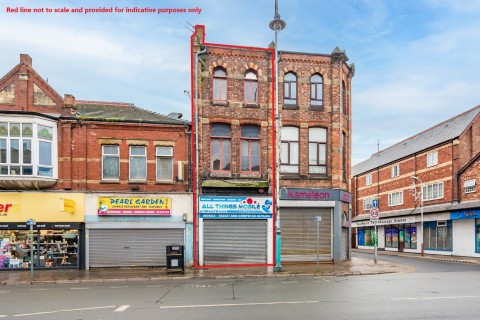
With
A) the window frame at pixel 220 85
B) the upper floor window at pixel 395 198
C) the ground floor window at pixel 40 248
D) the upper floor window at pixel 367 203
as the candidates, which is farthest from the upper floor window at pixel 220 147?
the upper floor window at pixel 367 203


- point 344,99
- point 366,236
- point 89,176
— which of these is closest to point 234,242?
point 89,176

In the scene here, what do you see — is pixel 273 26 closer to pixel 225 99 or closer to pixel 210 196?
pixel 225 99

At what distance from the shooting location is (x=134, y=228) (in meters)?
20.4

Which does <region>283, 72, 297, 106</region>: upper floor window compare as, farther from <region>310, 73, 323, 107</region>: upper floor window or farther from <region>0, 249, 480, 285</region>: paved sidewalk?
<region>0, 249, 480, 285</region>: paved sidewalk

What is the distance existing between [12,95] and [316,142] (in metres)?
16.3

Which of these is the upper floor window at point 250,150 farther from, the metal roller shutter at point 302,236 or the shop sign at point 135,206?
the shop sign at point 135,206

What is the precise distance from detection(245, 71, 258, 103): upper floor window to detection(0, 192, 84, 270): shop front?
10.3 meters

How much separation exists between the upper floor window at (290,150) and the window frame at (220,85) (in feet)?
12.7

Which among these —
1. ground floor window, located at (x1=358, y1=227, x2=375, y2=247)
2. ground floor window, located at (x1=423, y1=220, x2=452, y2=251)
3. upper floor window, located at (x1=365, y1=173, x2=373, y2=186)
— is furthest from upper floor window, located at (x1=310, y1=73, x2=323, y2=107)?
ground floor window, located at (x1=358, y1=227, x2=375, y2=247)

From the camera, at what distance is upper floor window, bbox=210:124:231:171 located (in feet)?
71.2

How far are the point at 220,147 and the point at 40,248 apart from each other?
10.5 metres

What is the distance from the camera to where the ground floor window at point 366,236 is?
44.9 m

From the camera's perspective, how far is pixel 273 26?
1841 centimetres

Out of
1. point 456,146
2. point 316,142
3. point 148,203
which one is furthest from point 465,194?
point 148,203
